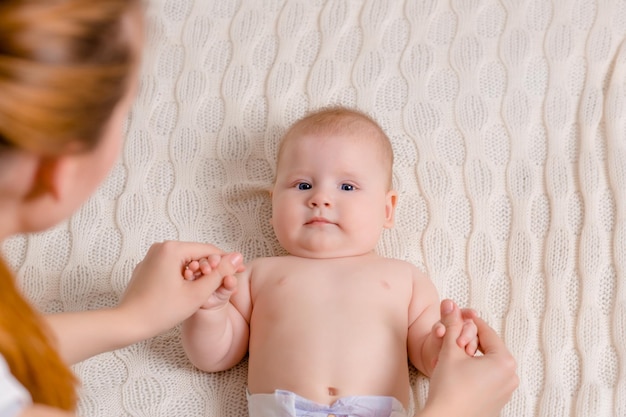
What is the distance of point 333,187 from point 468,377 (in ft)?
1.56

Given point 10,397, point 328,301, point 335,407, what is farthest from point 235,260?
point 10,397

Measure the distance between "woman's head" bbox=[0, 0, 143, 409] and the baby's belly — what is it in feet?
1.95

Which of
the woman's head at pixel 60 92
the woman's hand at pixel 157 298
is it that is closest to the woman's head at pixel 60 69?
the woman's head at pixel 60 92

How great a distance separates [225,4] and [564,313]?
110 cm

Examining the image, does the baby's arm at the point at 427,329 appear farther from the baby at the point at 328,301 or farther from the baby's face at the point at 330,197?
the baby's face at the point at 330,197

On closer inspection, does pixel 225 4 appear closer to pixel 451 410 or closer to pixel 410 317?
pixel 410 317

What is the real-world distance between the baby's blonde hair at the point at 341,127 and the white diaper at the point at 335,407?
480 mm

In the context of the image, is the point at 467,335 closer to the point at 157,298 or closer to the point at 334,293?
the point at 334,293

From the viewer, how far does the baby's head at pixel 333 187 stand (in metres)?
1.59

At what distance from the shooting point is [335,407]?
139cm

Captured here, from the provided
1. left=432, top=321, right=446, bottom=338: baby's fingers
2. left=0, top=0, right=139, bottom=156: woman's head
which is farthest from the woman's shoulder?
left=432, top=321, right=446, bottom=338: baby's fingers

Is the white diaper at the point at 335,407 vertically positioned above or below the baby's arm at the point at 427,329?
below


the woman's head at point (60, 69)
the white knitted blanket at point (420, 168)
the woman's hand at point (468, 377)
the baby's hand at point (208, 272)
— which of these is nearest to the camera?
the woman's head at point (60, 69)

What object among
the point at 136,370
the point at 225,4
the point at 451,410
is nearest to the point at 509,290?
the point at 451,410
